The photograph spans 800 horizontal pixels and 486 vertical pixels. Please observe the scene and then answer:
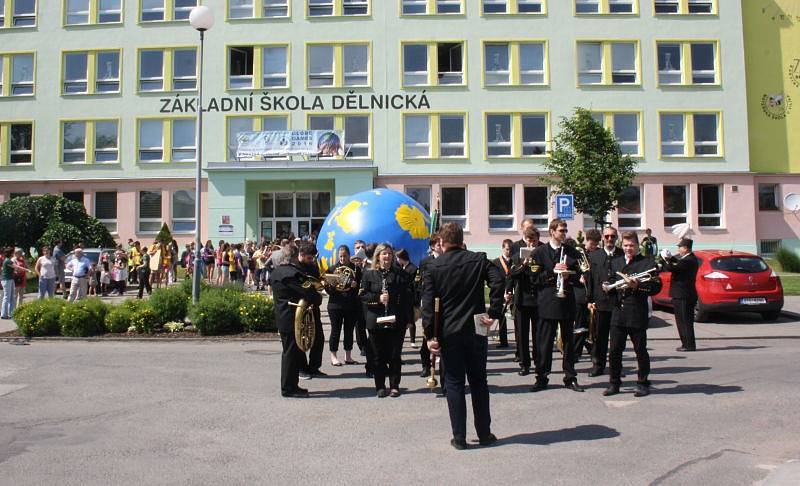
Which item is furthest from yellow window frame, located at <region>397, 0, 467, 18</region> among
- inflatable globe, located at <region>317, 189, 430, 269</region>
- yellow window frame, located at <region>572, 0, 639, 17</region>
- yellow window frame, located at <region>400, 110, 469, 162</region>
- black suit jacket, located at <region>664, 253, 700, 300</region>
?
black suit jacket, located at <region>664, 253, 700, 300</region>

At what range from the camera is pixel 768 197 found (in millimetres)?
31734

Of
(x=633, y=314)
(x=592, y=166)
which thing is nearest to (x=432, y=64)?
(x=592, y=166)

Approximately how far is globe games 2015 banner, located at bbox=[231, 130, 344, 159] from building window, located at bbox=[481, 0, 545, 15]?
9.87 meters

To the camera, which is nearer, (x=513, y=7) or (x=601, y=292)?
(x=601, y=292)

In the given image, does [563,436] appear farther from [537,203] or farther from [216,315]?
[537,203]

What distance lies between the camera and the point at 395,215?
13336mm

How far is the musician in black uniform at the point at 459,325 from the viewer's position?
18.4 ft

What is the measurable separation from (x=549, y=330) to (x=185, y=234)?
27.0 m

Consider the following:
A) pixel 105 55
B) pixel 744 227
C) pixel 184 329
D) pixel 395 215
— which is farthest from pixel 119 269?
pixel 744 227

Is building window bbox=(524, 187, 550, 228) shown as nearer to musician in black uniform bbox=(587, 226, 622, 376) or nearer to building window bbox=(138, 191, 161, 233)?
building window bbox=(138, 191, 161, 233)

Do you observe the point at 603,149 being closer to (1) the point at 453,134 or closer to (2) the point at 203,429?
(1) the point at 453,134

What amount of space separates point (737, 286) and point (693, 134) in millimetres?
19740

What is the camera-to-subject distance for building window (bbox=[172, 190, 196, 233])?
3170 centimetres

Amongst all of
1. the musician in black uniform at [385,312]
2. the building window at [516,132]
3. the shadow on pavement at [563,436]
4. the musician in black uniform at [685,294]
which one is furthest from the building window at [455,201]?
the shadow on pavement at [563,436]
